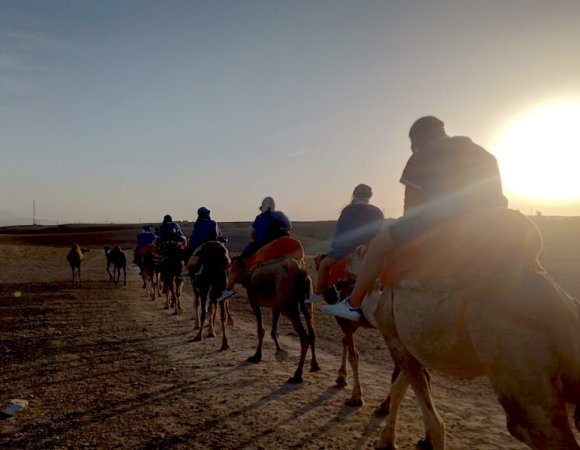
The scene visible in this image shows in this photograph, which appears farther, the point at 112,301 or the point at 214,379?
the point at 112,301

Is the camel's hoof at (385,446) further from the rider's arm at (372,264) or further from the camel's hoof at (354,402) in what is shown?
the rider's arm at (372,264)

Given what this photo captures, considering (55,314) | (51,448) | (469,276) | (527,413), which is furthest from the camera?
(55,314)

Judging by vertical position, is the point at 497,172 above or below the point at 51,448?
above

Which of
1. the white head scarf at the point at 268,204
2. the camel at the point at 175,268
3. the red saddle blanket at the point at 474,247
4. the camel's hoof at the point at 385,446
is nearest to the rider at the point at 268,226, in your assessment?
the white head scarf at the point at 268,204

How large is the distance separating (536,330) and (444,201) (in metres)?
1.16

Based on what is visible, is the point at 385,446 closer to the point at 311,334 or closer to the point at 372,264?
the point at 372,264

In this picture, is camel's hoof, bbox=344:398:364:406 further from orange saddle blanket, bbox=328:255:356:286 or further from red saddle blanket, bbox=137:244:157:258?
red saddle blanket, bbox=137:244:157:258

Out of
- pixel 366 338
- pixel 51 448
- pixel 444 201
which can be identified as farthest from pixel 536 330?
pixel 366 338

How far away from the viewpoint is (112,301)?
17328 mm

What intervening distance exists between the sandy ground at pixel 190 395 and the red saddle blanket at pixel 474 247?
8.60 feet

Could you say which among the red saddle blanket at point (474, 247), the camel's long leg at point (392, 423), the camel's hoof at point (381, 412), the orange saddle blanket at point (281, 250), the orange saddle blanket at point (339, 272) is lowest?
the camel's hoof at point (381, 412)

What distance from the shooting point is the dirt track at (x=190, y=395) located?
5.18 metres

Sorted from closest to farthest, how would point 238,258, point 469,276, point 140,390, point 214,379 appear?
point 469,276
point 140,390
point 214,379
point 238,258

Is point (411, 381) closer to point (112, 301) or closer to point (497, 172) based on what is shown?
point (497, 172)
